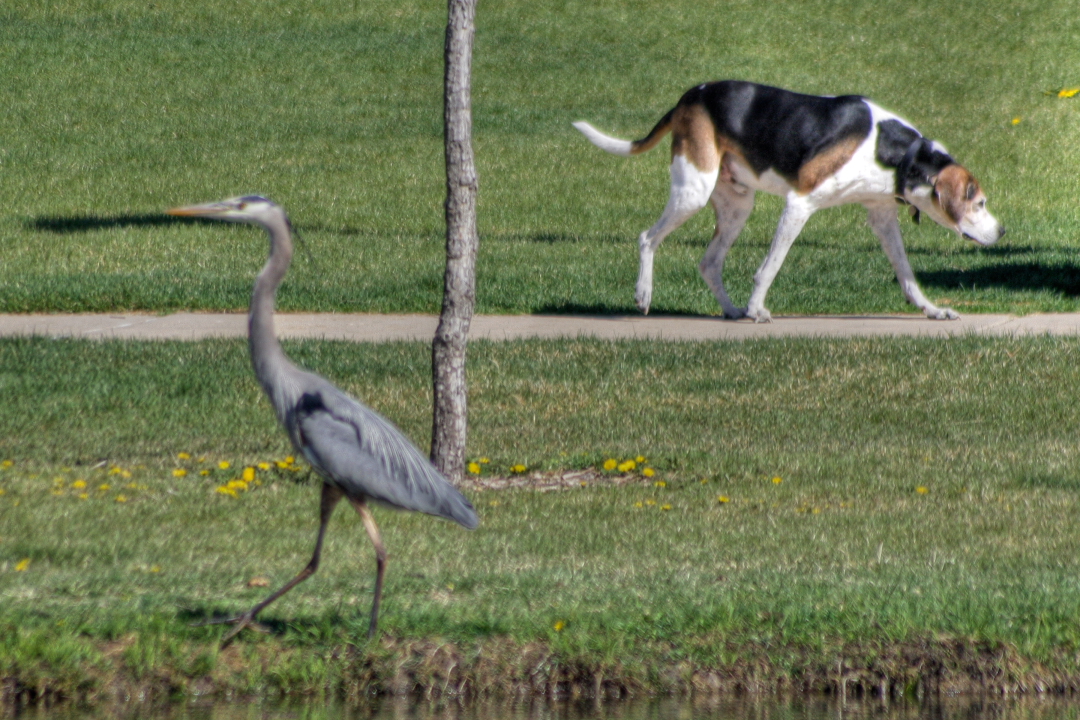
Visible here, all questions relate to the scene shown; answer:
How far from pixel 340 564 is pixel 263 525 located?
73 cm

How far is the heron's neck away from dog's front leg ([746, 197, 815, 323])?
7194 mm

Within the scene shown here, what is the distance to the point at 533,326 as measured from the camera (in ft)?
40.9

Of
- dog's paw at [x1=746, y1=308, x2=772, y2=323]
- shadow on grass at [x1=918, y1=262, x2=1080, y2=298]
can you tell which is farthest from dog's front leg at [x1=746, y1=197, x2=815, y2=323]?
shadow on grass at [x1=918, y1=262, x2=1080, y2=298]

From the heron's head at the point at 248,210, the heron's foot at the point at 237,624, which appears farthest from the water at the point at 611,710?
the heron's head at the point at 248,210

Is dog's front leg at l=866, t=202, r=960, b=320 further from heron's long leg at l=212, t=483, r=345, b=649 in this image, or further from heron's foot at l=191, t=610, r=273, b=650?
heron's foot at l=191, t=610, r=273, b=650

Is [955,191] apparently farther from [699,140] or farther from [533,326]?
[533,326]

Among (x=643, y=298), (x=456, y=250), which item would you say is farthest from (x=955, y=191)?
(x=456, y=250)

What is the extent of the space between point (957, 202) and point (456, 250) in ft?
18.9

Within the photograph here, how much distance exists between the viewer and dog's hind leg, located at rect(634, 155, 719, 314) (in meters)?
12.3

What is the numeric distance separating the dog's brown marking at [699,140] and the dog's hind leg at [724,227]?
42 cm

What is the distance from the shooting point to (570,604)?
574 centimetres

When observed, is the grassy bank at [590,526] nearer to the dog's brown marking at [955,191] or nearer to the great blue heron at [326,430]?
the great blue heron at [326,430]

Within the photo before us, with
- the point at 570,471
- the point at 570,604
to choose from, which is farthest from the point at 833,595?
the point at 570,471

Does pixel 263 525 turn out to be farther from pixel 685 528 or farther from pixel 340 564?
pixel 685 528
